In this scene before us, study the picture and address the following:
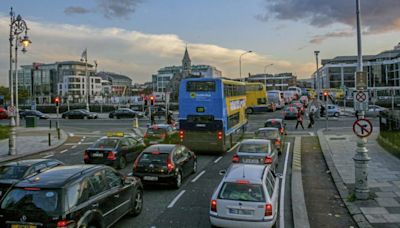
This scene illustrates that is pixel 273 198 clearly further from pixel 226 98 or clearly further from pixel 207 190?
pixel 226 98

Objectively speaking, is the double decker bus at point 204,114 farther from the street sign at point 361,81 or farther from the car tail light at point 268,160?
the street sign at point 361,81

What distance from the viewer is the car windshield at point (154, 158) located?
540 inches

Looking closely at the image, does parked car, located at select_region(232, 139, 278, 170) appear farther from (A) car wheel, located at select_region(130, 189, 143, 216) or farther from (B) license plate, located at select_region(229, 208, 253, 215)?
(B) license plate, located at select_region(229, 208, 253, 215)

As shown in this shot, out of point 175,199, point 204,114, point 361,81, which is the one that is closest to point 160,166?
point 175,199

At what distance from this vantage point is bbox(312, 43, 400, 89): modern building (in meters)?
132

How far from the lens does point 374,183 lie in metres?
14.5

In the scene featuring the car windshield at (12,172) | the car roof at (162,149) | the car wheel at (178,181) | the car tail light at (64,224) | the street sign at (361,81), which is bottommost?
the car wheel at (178,181)

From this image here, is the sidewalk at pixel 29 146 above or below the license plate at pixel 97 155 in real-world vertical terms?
below

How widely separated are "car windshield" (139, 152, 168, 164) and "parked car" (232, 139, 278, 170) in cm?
316

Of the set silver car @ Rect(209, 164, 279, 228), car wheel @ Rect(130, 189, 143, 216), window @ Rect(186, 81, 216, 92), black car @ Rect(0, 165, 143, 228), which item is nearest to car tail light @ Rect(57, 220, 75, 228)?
black car @ Rect(0, 165, 143, 228)

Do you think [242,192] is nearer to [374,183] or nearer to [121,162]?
[374,183]

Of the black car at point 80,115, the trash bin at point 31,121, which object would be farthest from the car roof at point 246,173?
the black car at point 80,115

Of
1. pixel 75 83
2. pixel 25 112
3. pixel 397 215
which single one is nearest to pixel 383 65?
pixel 25 112

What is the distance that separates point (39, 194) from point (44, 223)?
60 cm
